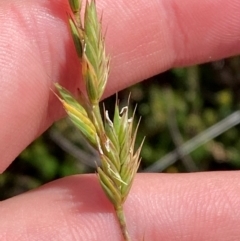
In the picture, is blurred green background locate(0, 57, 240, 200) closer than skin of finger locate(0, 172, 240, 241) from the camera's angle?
No

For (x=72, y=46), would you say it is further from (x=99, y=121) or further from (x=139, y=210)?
(x=139, y=210)

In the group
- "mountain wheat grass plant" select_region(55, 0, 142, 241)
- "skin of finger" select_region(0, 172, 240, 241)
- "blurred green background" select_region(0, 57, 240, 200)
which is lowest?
"blurred green background" select_region(0, 57, 240, 200)

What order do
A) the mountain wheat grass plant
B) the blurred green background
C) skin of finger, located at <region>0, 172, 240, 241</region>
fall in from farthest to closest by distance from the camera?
1. the blurred green background
2. skin of finger, located at <region>0, 172, 240, 241</region>
3. the mountain wheat grass plant

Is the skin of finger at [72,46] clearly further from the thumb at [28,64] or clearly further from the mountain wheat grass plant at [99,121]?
the mountain wheat grass plant at [99,121]

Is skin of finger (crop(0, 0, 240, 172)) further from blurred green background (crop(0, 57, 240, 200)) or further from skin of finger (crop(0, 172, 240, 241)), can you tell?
blurred green background (crop(0, 57, 240, 200))

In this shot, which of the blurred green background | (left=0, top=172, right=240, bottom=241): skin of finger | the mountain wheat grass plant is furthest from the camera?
the blurred green background

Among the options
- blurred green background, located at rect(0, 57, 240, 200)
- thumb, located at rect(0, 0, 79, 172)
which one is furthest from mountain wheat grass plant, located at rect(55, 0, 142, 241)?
blurred green background, located at rect(0, 57, 240, 200)

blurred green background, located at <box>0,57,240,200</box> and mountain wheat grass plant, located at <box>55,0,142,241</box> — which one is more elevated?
mountain wheat grass plant, located at <box>55,0,142,241</box>

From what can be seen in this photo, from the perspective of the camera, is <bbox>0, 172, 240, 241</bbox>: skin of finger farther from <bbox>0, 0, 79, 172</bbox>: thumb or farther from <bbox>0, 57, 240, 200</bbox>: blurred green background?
<bbox>0, 57, 240, 200</bbox>: blurred green background
